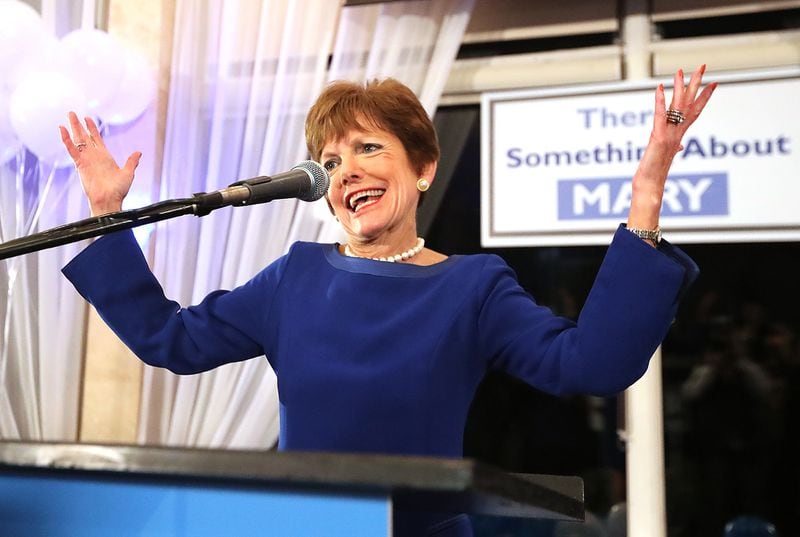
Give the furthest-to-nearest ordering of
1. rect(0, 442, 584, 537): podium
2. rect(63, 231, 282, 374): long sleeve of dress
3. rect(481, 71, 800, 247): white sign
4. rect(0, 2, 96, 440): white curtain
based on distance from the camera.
A: rect(0, 2, 96, 440): white curtain → rect(481, 71, 800, 247): white sign → rect(63, 231, 282, 374): long sleeve of dress → rect(0, 442, 584, 537): podium

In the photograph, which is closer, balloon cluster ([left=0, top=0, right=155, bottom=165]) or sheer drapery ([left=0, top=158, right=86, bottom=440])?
balloon cluster ([left=0, top=0, right=155, bottom=165])

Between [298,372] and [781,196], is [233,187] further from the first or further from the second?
[781,196]

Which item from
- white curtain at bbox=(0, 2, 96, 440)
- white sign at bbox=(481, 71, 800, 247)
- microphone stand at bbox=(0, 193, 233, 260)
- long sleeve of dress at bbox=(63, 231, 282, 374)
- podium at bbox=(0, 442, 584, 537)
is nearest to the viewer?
podium at bbox=(0, 442, 584, 537)

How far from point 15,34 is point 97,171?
152 cm

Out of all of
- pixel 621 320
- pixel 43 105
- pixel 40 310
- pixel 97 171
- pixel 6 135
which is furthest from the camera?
pixel 40 310

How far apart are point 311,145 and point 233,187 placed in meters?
0.41

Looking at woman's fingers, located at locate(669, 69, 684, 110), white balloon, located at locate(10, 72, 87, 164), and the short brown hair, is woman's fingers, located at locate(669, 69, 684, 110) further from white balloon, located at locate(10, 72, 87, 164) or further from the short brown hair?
white balloon, located at locate(10, 72, 87, 164)

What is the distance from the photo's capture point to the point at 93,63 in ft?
8.70

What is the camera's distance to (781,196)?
272cm

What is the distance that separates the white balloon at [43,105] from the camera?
8.39ft

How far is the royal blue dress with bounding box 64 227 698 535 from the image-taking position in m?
1.13

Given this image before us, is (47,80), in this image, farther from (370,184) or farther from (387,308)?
(387,308)

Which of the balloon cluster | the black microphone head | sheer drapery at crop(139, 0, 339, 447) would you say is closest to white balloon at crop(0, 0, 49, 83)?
the balloon cluster

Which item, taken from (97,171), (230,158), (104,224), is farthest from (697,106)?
(230,158)
